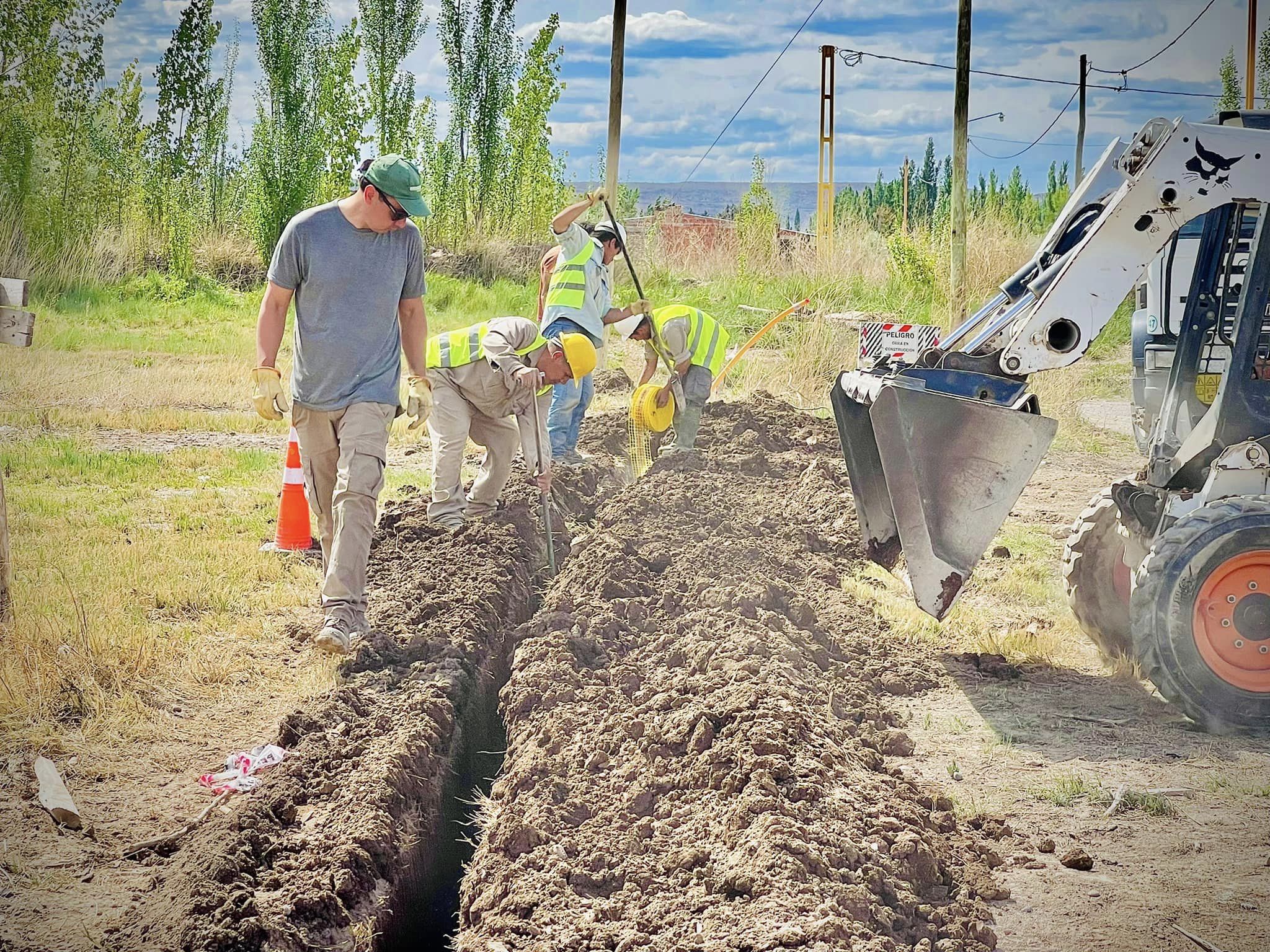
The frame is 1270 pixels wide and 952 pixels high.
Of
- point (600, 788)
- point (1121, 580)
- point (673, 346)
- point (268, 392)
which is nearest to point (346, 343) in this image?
point (268, 392)

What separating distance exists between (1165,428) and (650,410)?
447 cm

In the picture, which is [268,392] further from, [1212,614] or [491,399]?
[1212,614]

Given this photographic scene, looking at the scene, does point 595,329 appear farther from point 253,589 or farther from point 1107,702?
point 1107,702

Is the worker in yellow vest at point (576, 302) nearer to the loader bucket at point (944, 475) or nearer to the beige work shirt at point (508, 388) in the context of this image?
the beige work shirt at point (508, 388)

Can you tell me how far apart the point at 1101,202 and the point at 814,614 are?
2.58 metres

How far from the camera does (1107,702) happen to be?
5465mm

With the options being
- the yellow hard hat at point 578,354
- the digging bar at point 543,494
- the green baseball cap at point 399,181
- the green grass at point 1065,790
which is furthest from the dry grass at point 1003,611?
the green baseball cap at point 399,181

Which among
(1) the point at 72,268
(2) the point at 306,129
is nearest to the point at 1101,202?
(1) the point at 72,268

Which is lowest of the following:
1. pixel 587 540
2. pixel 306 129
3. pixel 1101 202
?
pixel 587 540

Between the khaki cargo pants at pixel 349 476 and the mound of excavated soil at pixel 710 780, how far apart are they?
0.89m

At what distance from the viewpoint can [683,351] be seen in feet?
31.6

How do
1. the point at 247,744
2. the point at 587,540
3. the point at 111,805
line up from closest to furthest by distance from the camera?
1. the point at 111,805
2. the point at 247,744
3. the point at 587,540

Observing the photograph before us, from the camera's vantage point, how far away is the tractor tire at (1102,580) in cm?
600

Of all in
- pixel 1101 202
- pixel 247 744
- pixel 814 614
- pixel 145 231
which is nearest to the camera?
pixel 247 744
